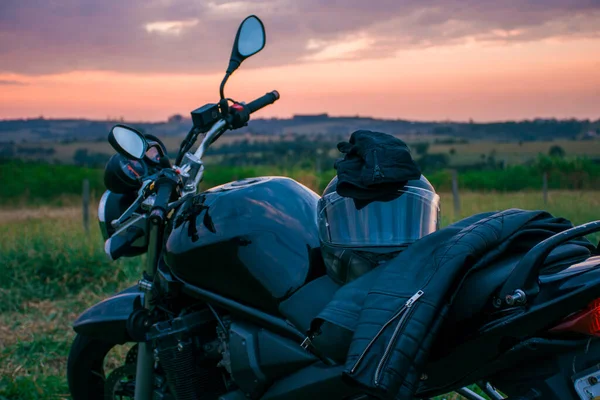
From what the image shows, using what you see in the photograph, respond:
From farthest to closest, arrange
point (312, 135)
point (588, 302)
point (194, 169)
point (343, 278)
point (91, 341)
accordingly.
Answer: point (312, 135)
point (91, 341)
point (194, 169)
point (343, 278)
point (588, 302)

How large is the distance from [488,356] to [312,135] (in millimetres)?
48068

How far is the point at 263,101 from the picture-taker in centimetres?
251

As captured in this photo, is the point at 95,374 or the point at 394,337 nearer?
the point at 394,337

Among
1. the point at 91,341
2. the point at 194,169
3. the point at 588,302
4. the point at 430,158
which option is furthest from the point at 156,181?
the point at 430,158

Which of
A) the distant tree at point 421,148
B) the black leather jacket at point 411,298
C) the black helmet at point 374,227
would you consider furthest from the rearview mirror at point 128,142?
the distant tree at point 421,148

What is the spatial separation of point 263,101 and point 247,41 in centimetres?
23

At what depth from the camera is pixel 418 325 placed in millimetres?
1456

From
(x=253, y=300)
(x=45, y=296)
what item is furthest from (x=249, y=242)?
(x=45, y=296)

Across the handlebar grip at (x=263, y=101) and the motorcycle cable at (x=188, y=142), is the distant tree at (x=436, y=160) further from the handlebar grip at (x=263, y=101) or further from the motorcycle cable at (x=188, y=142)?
the motorcycle cable at (x=188, y=142)

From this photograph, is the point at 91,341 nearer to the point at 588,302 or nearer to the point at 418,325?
the point at 418,325

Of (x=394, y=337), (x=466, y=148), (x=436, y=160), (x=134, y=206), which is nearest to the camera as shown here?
(x=394, y=337)

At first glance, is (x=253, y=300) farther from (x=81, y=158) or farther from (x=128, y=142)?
(x=81, y=158)

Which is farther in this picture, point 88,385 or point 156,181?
point 88,385

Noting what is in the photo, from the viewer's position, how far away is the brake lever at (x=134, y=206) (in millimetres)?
2252
